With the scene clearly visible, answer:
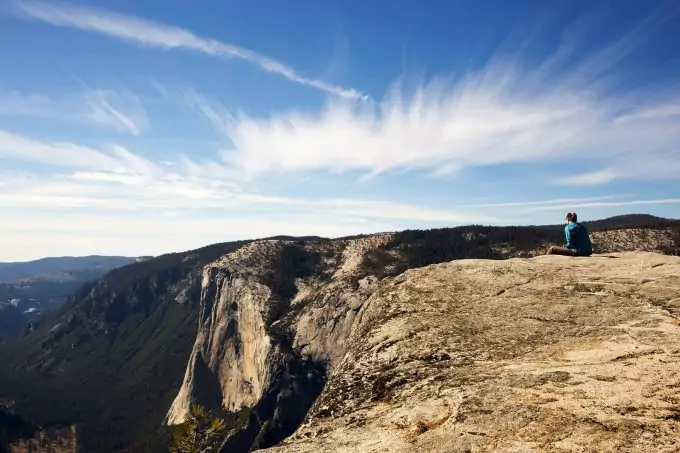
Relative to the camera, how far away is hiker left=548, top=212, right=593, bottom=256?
81.2 feet

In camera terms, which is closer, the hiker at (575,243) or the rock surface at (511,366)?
the rock surface at (511,366)

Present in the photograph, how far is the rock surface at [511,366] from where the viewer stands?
27.0ft

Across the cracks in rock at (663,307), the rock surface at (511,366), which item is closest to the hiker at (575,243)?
the rock surface at (511,366)

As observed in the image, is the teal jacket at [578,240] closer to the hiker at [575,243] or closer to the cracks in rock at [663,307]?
the hiker at [575,243]

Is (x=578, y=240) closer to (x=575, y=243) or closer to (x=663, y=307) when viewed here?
(x=575, y=243)

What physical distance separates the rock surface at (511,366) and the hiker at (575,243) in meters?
5.80

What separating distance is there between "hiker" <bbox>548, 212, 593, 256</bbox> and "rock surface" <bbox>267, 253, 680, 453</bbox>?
5.80 m

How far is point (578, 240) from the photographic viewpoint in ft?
83.4

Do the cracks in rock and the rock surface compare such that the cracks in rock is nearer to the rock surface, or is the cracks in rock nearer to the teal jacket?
the rock surface

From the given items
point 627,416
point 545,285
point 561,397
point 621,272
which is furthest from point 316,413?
point 621,272

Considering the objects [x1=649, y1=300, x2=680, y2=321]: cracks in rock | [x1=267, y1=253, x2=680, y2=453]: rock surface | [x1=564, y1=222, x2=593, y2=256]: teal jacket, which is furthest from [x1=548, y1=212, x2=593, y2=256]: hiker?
[x1=649, y1=300, x2=680, y2=321]: cracks in rock

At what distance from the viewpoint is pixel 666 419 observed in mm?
7953

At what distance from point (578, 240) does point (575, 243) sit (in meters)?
0.23

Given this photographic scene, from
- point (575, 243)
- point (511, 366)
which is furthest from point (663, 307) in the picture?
point (575, 243)
